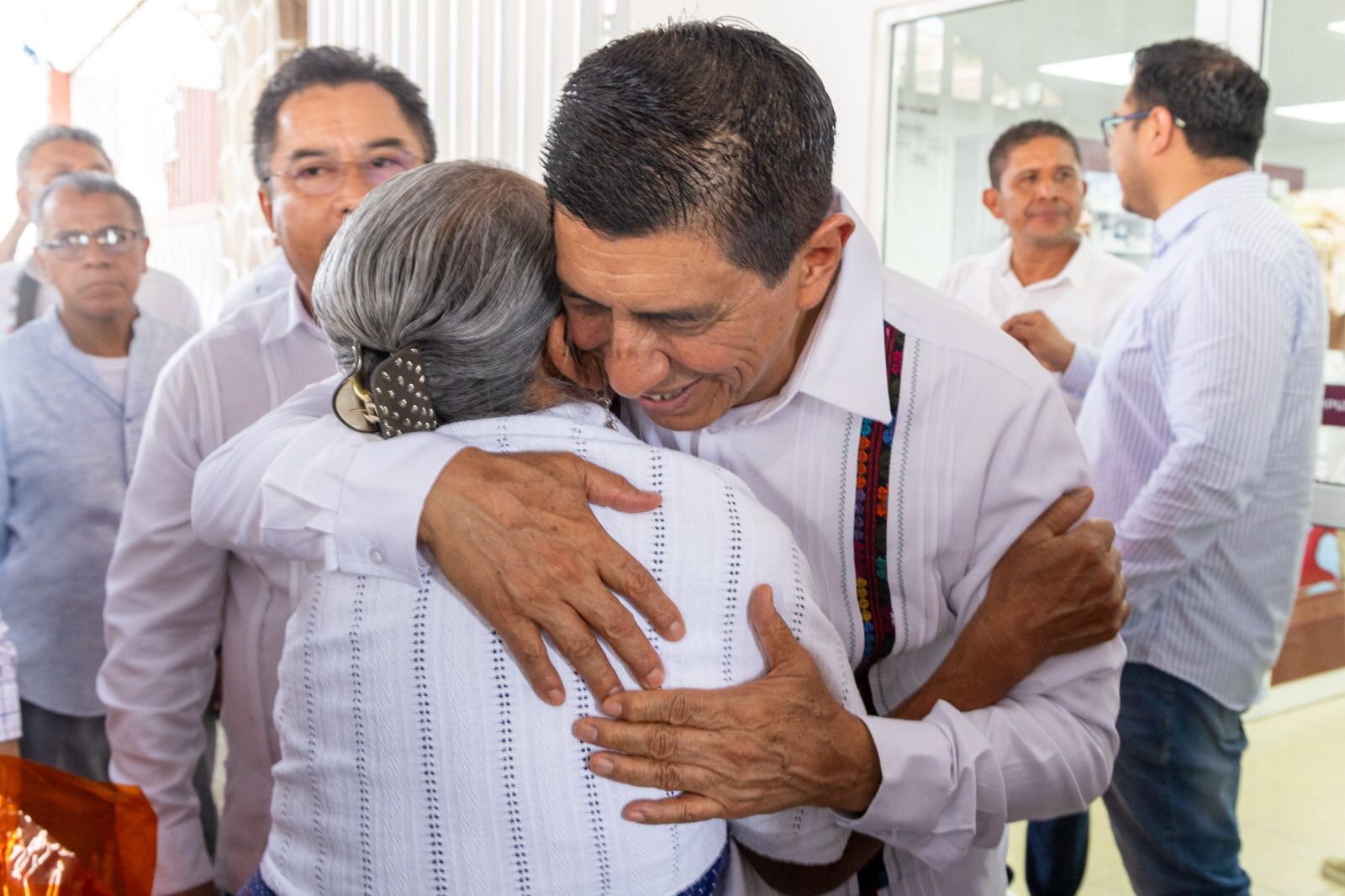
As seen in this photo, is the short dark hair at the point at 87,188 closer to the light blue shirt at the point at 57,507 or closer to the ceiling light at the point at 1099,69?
the light blue shirt at the point at 57,507

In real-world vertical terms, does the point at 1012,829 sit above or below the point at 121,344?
below

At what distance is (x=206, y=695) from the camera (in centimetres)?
188

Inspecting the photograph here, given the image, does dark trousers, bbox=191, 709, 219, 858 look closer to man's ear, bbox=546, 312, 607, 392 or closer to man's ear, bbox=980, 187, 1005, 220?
man's ear, bbox=546, 312, 607, 392

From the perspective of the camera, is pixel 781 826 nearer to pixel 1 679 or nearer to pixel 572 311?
pixel 572 311

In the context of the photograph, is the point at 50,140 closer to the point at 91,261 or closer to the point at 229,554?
the point at 91,261

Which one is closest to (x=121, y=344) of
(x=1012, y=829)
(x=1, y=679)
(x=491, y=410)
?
(x=1, y=679)

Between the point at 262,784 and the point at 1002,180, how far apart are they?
2477 millimetres

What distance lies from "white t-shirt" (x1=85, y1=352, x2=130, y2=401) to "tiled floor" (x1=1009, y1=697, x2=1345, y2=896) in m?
3.08

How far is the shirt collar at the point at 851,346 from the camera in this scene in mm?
1370

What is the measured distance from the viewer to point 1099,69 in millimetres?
2885

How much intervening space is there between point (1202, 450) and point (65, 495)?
268cm

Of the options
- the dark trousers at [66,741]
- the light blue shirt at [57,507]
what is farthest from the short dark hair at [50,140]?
the dark trousers at [66,741]

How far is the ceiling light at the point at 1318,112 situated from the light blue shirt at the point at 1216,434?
22 cm

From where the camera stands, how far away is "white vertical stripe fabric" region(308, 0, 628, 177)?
10.6 feet
